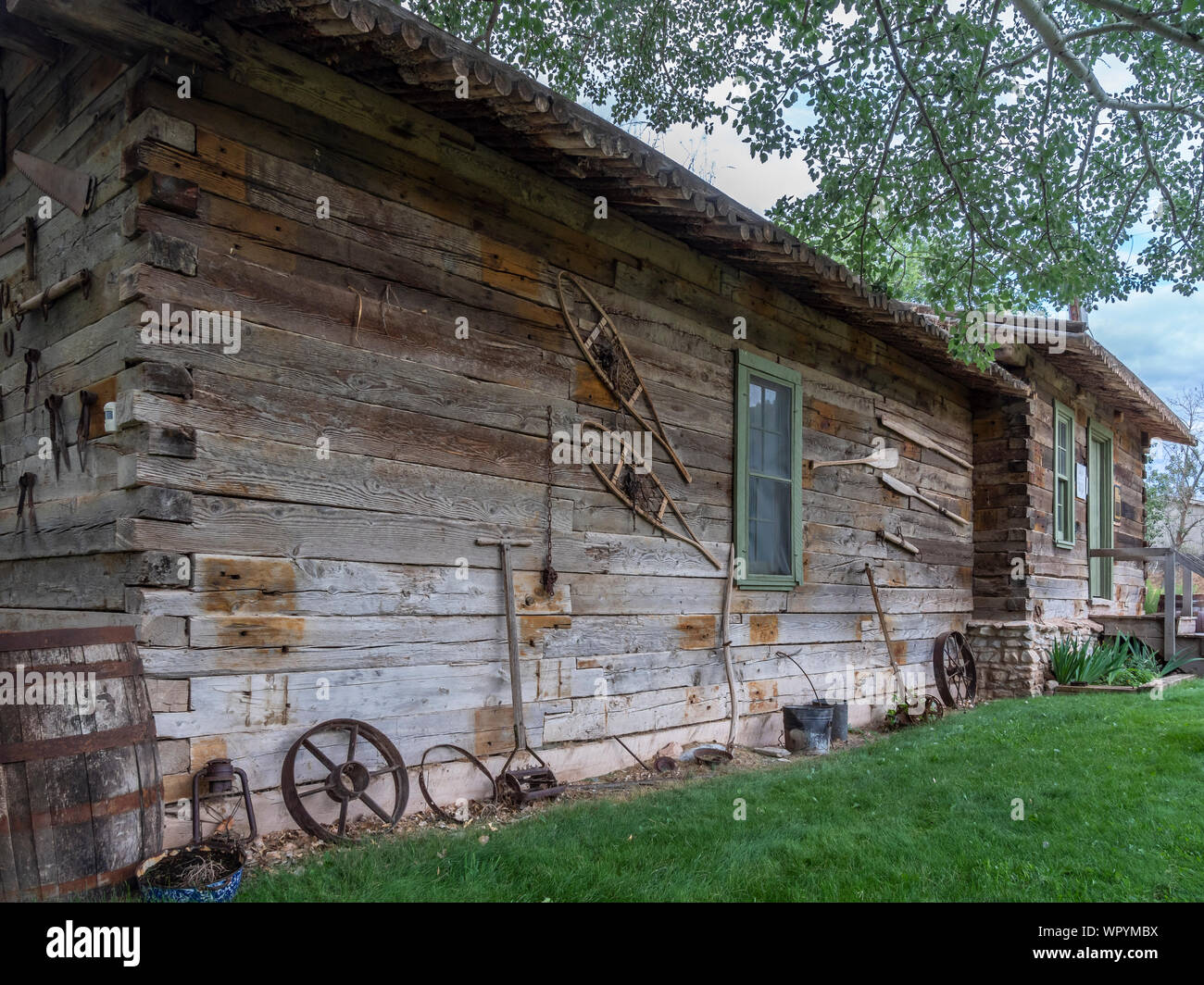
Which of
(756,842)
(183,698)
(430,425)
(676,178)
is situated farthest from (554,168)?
(756,842)

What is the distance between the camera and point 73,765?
3.18 metres

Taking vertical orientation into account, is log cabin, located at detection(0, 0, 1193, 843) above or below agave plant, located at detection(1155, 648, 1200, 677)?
above

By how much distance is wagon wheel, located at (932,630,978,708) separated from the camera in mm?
9203

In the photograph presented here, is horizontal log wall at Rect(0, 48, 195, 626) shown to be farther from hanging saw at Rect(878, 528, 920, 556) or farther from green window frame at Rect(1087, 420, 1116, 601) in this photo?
green window frame at Rect(1087, 420, 1116, 601)

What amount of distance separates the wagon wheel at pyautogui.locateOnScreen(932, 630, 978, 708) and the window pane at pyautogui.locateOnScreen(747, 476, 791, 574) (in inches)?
110

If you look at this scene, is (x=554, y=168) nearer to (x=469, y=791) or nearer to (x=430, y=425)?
(x=430, y=425)

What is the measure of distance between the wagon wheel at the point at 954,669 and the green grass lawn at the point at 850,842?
274 centimetres

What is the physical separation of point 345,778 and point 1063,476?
36.0 ft

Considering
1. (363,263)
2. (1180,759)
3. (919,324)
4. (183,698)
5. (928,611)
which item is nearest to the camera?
(183,698)

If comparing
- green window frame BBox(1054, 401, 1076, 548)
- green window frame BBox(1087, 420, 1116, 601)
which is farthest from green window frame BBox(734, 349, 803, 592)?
green window frame BBox(1087, 420, 1116, 601)

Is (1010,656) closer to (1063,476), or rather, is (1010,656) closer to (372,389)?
(1063,476)

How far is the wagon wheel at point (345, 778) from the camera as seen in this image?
→ 4.11m

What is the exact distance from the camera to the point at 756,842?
429cm

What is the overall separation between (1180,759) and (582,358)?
4819 mm
